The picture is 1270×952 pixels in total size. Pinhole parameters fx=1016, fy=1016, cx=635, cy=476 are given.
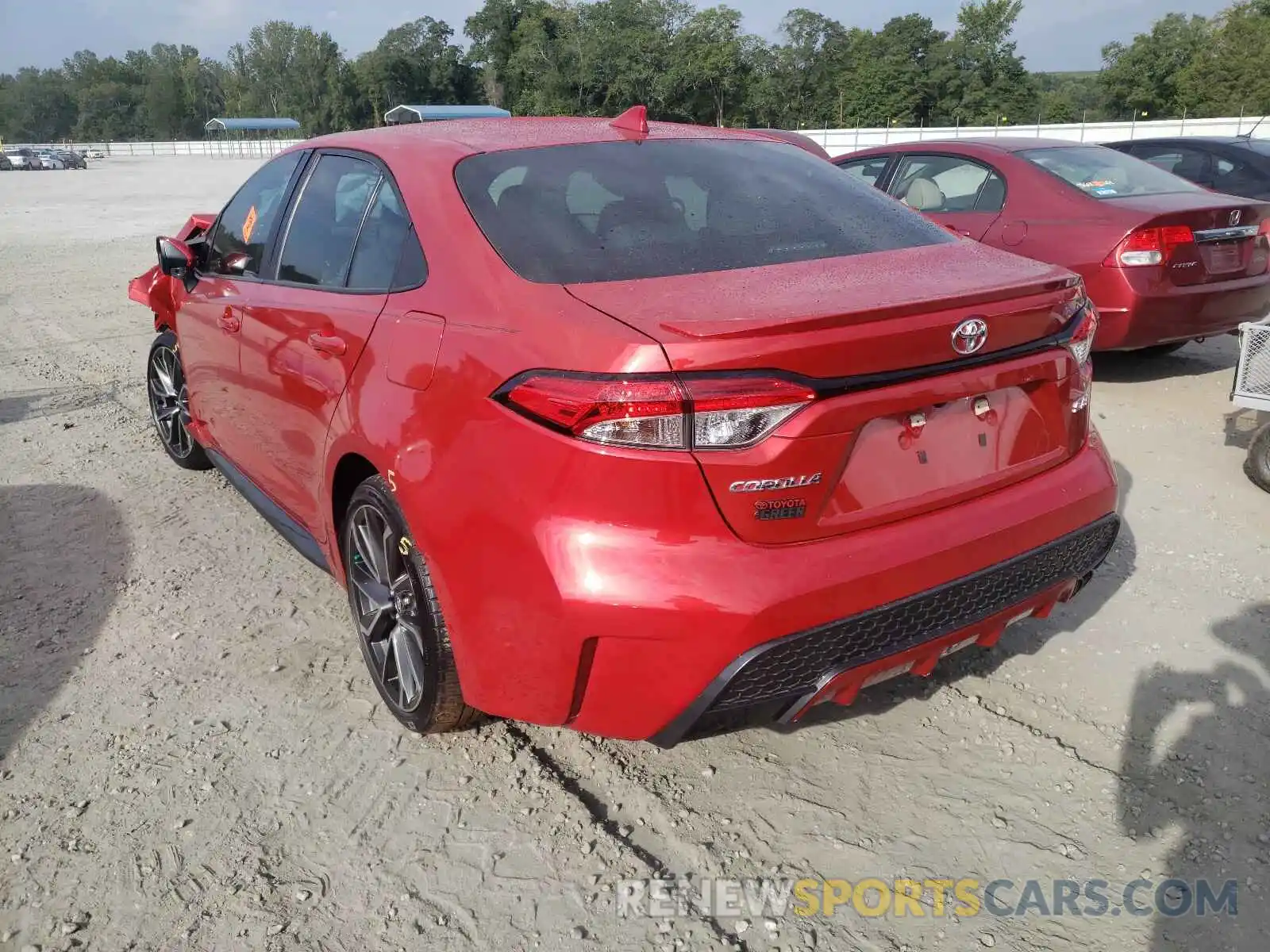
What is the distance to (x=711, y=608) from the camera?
210 cm

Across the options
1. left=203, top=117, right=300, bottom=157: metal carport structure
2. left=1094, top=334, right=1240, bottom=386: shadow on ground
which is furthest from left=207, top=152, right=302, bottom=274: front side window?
left=203, top=117, right=300, bottom=157: metal carport structure

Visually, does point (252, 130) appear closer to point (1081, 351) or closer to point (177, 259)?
point (177, 259)

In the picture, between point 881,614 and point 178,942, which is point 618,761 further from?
point 178,942

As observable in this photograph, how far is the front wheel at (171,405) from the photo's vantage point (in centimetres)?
518

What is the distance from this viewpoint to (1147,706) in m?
3.05

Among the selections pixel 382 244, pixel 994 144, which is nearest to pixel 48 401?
pixel 382 244

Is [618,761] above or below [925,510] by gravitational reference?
below

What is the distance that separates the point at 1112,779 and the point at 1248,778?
0.35 m

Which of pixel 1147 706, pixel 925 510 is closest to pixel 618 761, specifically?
pixel 925 510

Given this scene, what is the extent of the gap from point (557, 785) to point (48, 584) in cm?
253

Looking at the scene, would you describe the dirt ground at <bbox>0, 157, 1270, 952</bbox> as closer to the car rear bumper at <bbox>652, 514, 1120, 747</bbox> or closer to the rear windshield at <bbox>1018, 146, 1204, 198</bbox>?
the car rear bumper at <bbox>652, 514, 1120, 747</bbox>

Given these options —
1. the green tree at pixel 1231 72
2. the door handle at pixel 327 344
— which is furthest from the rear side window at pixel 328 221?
the green tree at pixel 1231 72

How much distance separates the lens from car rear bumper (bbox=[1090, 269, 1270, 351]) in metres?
6.04

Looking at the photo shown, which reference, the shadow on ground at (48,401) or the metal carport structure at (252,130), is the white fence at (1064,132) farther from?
the metal carport structure at (252,130)
